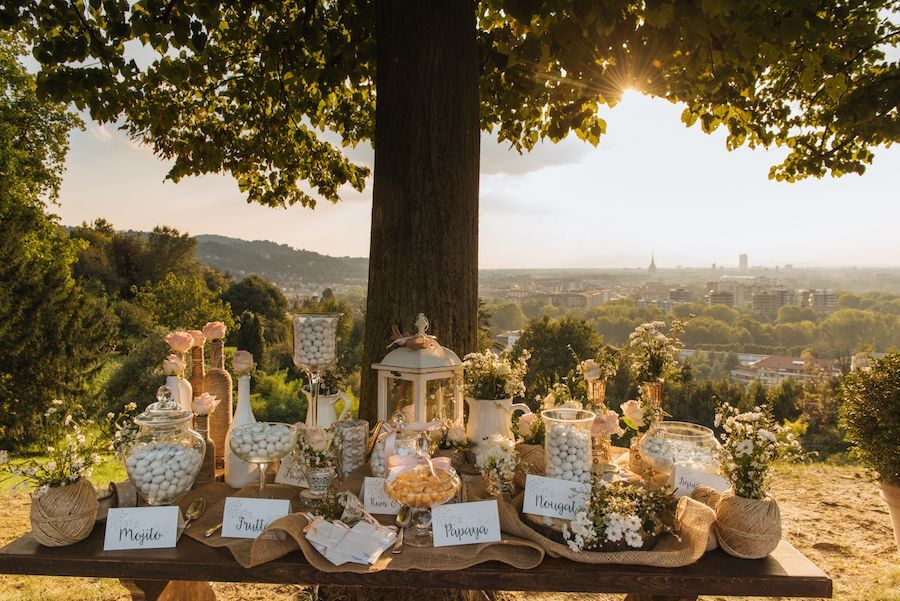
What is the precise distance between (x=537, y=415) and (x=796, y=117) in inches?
184

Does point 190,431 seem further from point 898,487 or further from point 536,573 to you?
point 898,487

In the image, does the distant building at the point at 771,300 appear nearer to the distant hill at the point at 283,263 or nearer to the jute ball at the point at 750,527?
the distant hill at the point at 283,263

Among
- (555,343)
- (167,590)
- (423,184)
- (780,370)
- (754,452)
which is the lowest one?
(780,370)

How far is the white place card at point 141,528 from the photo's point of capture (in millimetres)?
1827

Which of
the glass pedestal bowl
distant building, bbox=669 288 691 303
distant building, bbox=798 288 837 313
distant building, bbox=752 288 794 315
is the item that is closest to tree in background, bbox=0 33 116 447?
the glass pedestal bowl

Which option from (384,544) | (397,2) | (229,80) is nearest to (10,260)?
(229,80)

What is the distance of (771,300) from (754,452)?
30.0 m

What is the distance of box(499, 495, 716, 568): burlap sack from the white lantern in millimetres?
523

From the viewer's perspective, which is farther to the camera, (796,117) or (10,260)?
(10,260)

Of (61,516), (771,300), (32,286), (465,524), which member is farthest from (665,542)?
(771,300)

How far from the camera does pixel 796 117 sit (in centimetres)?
535

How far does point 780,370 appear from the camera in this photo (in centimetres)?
2398

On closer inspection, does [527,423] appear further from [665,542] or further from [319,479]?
[319,479]

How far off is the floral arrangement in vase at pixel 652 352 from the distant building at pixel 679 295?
2371cm
